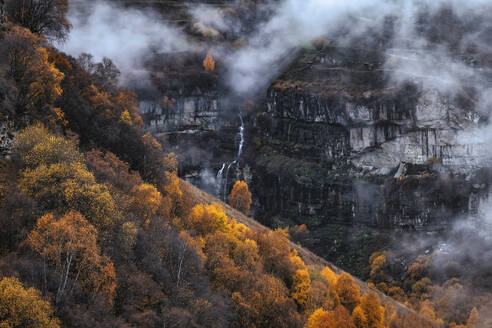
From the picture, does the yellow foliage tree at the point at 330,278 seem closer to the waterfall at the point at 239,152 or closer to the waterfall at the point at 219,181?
the waterfall at the point at 239,152

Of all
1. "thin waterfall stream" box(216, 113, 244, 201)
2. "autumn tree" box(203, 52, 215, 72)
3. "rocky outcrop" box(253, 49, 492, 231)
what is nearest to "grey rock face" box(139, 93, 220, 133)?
"thin waterfall stream" box(216, 113, 244, 201)

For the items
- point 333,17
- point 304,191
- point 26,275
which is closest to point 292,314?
point 26,275

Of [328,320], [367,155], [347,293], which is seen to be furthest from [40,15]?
[367,155]

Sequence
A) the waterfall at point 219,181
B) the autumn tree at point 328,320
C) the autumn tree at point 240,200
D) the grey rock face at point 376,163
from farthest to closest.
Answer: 1. the waterfall at point 219,181
2. the grey rock face at point 376,163
3. the autumn tree at point 240,200
4. the autumn tree at point 328,320

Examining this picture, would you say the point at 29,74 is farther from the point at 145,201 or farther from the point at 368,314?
the point at 368,314

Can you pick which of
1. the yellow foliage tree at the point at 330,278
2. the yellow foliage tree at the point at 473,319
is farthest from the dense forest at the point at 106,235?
the yellow foliage tree at the point at 473,319

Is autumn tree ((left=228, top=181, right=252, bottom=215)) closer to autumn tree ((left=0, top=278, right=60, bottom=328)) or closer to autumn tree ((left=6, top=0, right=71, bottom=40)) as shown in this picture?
autumn tree ((left=6, top=0, right=71, bottom=40))

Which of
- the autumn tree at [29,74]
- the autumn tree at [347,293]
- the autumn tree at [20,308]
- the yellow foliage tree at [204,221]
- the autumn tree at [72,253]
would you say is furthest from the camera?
the autumn tree at [347,293]
